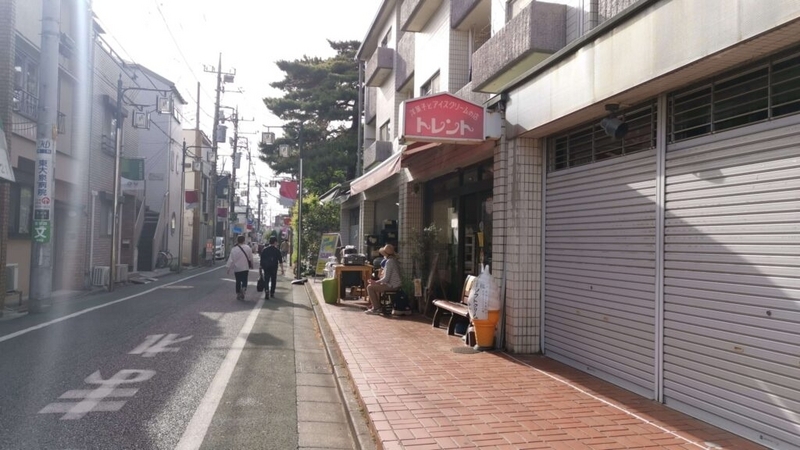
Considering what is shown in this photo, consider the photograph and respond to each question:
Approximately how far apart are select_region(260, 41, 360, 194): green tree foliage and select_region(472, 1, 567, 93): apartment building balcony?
76.7ft

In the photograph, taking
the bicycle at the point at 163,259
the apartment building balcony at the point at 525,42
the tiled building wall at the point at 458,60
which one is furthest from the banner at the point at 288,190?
the apartment building balcony at the point at 525,42

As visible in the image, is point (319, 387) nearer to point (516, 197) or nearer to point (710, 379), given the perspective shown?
point (516, 197)

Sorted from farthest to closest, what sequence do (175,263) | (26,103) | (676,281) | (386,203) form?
1. (175,263)
2. (386,203)
3. (26,103)
4. (676,281)

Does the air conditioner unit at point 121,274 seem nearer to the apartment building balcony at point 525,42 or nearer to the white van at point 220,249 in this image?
the apartment building balcony at point 525,42

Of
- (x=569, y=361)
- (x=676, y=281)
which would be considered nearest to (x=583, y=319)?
(x=569, y=361)

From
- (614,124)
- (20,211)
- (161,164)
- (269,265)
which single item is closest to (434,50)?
(269,265)

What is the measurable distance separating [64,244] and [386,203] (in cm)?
1005

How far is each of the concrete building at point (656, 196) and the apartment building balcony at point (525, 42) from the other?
31 millimetres

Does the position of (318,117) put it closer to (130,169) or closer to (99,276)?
(130,169)

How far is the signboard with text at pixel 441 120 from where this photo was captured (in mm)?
7992

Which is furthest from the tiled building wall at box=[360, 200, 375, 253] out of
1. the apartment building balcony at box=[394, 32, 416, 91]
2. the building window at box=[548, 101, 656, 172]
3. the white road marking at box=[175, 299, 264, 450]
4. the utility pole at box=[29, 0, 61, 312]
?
the building window at box=[548, 101, 656, 172]

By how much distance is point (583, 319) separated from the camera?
274 inches

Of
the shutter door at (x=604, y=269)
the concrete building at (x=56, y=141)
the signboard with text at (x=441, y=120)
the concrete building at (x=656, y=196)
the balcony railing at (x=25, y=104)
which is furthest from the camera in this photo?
the balcony railing at (x=25, y=104)

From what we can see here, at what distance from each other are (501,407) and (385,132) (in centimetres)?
1595
